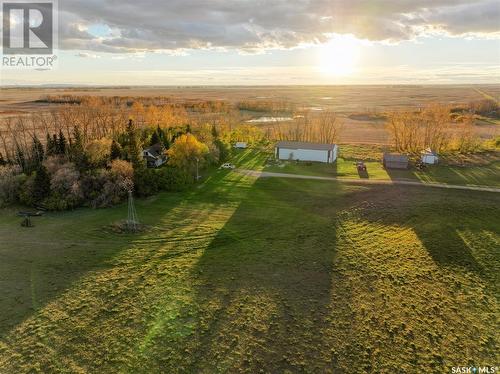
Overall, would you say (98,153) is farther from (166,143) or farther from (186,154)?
(166,143)

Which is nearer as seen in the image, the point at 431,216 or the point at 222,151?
the point at 431,216

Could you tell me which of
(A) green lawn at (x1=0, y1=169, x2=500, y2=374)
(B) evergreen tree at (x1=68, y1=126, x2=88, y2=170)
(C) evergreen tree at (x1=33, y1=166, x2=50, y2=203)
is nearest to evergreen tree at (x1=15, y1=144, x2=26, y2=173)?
(B) evergreen tree at (x1=68, y1=126, x2=88, y2=170)

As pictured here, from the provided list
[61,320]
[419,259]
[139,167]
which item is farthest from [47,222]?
[419,259]

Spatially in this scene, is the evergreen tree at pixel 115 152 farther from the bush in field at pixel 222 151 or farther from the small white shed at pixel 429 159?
the small white shed at pixel 429 159

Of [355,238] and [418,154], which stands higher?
[418,154]

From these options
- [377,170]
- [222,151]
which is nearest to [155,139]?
[222,151]

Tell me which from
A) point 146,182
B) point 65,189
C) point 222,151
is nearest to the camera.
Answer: point 65,189

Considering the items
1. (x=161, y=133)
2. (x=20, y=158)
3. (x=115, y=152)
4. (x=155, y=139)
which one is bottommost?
(x=20, y=158)

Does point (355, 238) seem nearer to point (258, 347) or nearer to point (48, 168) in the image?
point (258, 347)
